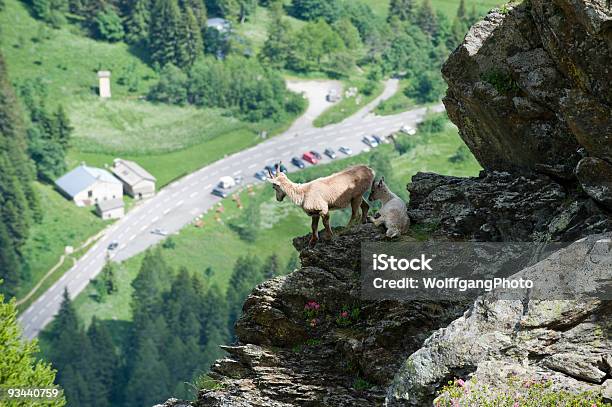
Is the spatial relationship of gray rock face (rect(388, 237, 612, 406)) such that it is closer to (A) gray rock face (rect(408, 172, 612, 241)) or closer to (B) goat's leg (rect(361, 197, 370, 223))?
(A) gray rock face (rect(408, 172, 612, 241))

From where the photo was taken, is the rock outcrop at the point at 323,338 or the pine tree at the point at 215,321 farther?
the pine tree at the point at 215,321

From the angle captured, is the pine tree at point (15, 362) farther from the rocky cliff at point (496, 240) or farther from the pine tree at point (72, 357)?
the pine tree at point (72, 357)

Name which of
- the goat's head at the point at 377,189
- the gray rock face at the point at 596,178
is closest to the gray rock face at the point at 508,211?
the gray rock face at the point at 596,178

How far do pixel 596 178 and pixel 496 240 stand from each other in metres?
4.54

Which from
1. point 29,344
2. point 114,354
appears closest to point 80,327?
point 114,354

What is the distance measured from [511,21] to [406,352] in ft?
41.1

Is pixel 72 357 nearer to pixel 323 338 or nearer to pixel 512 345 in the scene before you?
pixel 323 338

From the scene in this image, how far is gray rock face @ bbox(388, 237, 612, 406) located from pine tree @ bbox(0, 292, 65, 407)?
2178 centimetres

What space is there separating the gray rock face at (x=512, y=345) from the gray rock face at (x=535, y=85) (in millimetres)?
5030

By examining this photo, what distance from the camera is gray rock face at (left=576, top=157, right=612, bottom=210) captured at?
34.4 meters

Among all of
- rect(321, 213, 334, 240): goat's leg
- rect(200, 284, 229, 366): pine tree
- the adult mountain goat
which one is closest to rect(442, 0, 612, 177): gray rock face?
the adult mountain goat

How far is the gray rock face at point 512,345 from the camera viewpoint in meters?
30.8

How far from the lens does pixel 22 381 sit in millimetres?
48594

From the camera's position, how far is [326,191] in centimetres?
4150
